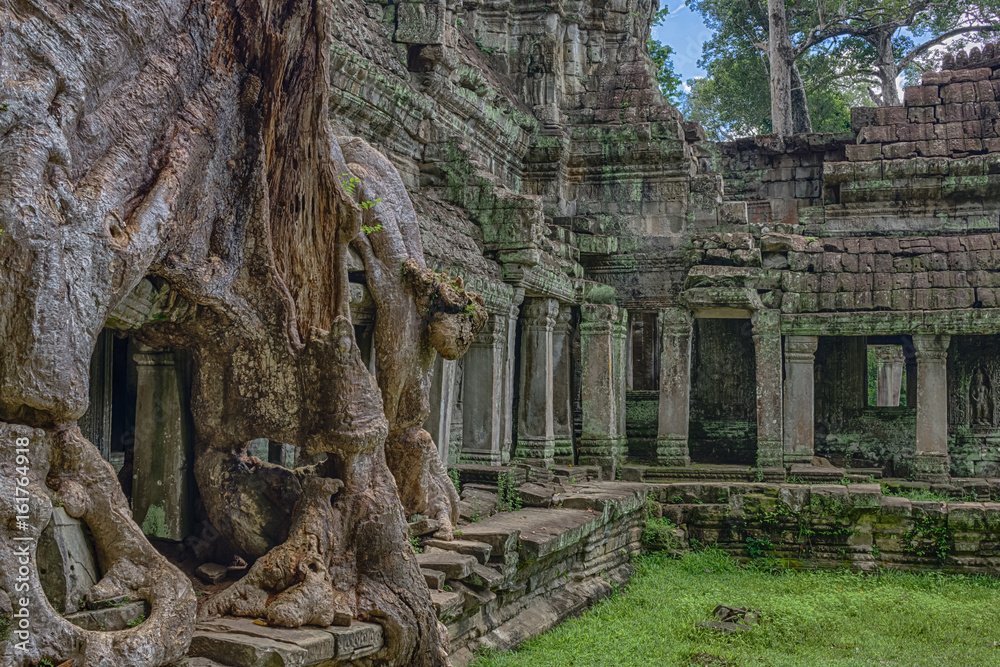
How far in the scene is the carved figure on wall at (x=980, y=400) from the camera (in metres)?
12.7

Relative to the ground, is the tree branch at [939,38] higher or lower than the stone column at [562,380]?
higher

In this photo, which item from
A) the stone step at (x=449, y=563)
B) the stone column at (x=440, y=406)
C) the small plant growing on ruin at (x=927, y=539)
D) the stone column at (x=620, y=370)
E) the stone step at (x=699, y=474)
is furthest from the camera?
the stone column at (x=620, y=370)

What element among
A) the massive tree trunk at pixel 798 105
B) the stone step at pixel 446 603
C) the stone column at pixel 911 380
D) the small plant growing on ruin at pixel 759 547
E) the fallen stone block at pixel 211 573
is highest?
the massive tree trunk at pixel 798 105

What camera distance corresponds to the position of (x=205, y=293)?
5.08m

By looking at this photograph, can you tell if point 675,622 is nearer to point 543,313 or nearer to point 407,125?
point 543,313

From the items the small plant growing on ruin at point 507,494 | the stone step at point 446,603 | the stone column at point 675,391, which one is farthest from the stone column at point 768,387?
the stone step at point 446,603

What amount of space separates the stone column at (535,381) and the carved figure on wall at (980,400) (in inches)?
220

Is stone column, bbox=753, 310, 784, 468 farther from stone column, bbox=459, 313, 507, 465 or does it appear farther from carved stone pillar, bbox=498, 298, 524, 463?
stone column, bbox=459, 313, 507, 465

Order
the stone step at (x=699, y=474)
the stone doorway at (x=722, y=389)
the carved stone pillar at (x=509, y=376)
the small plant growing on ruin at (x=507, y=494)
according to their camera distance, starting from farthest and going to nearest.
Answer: the stone doorway at (x=722, y=389), the stone step at (x=699, y=474), the carved stone pillar at (x=509, y=376), the small plant growing on ruin at (x=507, y=494)

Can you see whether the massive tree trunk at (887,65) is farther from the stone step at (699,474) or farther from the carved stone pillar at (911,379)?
the stone step at (699,474)

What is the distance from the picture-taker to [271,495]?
5.52m

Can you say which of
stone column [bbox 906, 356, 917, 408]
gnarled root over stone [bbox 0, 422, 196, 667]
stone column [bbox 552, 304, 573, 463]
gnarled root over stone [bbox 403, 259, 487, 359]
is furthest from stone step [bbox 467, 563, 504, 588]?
stone column [bbox 906, 356, 917, 408]

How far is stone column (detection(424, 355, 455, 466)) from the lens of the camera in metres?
8.63

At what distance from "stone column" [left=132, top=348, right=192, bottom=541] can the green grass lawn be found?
2253 mm
